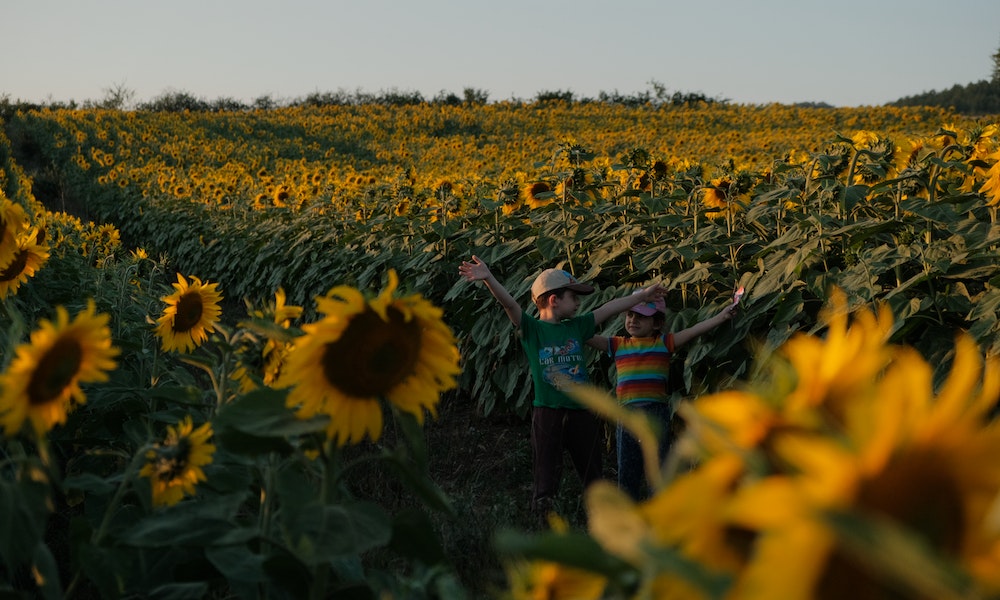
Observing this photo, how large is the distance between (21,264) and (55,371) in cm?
150

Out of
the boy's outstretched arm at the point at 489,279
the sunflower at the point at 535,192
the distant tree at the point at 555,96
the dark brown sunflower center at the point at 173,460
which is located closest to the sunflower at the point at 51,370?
the dark brown sunflower center at the point at 173,460

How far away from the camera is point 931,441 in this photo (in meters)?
0.68

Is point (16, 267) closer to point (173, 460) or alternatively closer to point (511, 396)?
point (173, 460)

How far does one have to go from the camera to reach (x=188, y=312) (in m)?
3.07

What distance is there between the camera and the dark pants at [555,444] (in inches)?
183

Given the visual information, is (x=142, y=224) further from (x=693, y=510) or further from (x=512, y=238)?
(x=693, y=510)

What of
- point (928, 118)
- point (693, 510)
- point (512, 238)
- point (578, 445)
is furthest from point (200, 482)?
point (928, 118)

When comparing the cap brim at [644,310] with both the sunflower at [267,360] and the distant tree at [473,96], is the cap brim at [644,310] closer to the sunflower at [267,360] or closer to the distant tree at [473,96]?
the sunflower at [267,360]

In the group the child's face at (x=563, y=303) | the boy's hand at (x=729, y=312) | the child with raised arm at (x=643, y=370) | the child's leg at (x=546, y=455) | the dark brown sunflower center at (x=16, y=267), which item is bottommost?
the child's leg at (x=546, y=455)

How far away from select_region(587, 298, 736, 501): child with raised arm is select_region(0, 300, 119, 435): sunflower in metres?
3.11

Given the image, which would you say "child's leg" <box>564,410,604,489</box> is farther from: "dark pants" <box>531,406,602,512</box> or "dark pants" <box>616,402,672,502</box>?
"dark pants" <box>616,402,672,502</box>

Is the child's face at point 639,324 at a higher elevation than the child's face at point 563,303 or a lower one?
lower

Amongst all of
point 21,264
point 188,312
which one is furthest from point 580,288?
point 21,264

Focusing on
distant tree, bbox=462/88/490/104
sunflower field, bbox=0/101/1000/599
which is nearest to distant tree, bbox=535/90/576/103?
distant tree, bbox=462/88/490/104
